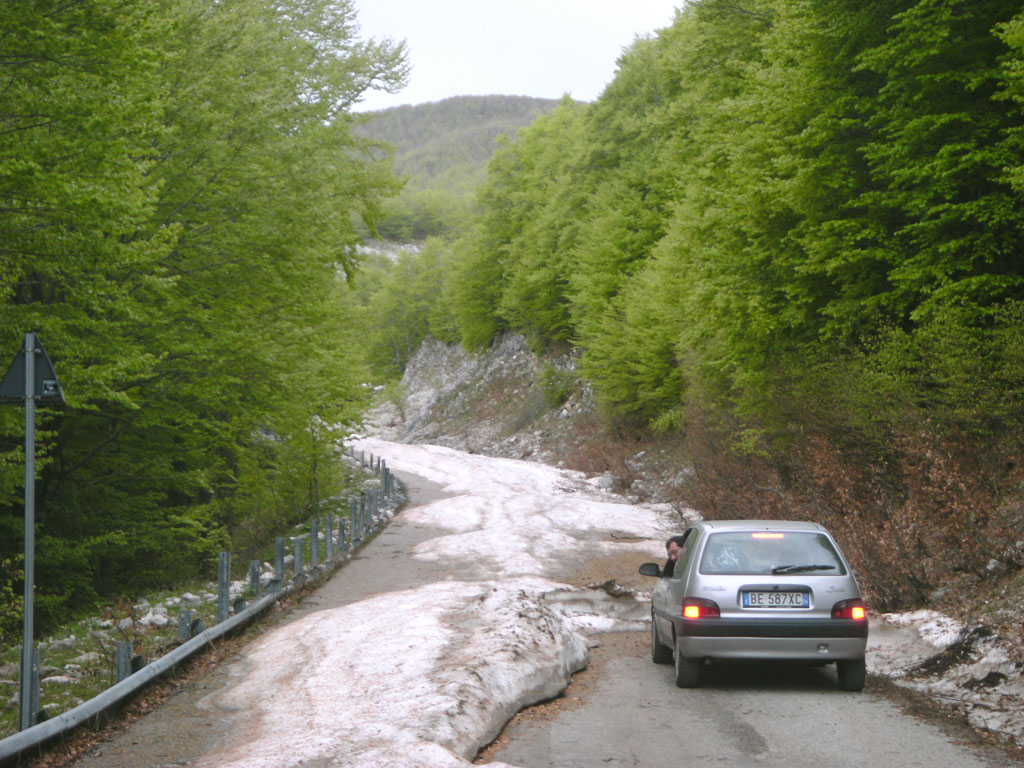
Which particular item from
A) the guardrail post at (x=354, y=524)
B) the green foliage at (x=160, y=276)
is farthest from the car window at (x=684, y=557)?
the guardrail post at (x=354, y=524)

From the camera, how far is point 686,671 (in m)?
9.58

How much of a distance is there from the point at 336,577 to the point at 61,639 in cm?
594

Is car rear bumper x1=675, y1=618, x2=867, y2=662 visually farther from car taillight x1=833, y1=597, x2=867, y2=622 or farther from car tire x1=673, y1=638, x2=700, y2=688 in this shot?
car tire x1=673, y1=638, x2=700, y2=688

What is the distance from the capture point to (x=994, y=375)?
14.2m

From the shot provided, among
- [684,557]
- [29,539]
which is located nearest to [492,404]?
[684,557]

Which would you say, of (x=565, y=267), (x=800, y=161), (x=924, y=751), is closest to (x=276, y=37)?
(x=800, y=161)

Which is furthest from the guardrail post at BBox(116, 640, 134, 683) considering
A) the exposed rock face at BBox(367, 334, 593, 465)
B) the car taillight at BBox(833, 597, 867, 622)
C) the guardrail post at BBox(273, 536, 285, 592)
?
the exposed rock face at BBox(367, 334, 593, 465)

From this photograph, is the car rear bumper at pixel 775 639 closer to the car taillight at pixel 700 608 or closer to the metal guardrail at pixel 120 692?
the car taillight at pixel 700 608

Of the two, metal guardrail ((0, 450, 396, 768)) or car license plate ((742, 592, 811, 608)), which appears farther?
car license plate ((742, 592, 811, 608))

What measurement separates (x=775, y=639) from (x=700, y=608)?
71 centimetres

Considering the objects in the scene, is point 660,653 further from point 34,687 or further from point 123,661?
point 34,687

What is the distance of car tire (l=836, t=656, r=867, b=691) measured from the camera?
9.23 meters

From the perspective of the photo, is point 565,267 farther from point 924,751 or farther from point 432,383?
point 924,751

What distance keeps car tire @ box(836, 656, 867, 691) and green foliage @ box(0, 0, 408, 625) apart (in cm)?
973
